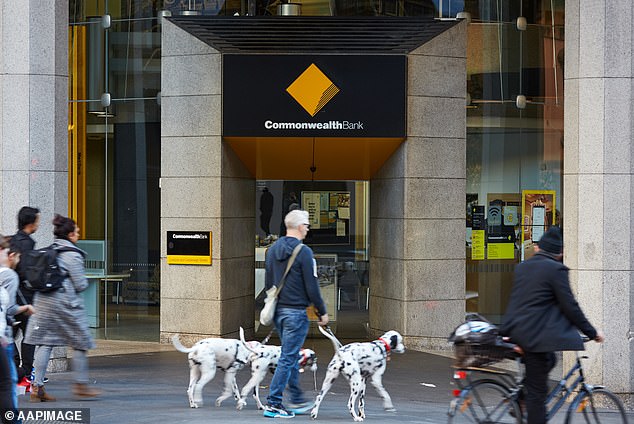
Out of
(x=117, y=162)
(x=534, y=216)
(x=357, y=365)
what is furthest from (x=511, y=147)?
(x=357, y=365)

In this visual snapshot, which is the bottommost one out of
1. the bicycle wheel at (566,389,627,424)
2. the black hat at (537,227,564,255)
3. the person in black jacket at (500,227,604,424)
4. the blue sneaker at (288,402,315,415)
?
the blue sneaker at (288,402,315,415)

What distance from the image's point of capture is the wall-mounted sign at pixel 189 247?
15.6 m

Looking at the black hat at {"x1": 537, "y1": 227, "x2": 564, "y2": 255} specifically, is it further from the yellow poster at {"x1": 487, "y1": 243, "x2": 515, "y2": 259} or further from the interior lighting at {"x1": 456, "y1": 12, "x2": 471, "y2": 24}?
the yellow poster at {"x1": 487, "y1": 243, "x2": 515, "y2": 259}

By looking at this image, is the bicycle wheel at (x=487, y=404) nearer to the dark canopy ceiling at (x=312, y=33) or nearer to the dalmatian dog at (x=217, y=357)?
the dalmatian dog at (x=217, y=357)

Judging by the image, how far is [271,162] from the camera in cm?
1622

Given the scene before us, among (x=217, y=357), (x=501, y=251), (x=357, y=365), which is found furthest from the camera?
(x=501, y=251)

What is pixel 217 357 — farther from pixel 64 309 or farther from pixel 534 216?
pixel 534 216

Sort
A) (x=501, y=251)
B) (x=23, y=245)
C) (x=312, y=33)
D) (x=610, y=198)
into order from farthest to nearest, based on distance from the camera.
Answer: (x=501, y=251) < (x=312, y=33) < (x=610, y=198) < (x=23, y=245)

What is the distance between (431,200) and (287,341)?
21.4 feet

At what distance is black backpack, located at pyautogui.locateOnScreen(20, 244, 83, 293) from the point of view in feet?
32.7

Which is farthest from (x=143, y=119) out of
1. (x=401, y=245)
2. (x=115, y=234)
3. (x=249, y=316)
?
(x=401, y=245)

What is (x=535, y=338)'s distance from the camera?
779cm

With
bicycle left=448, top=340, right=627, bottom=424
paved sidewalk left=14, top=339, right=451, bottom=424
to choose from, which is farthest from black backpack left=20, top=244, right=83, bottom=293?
bicycle left=448, top=340, right=627, bottom=424

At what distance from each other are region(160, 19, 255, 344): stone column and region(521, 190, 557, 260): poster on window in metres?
4.88
